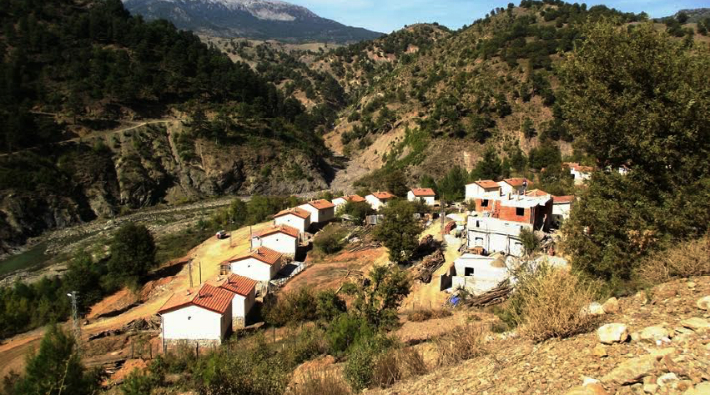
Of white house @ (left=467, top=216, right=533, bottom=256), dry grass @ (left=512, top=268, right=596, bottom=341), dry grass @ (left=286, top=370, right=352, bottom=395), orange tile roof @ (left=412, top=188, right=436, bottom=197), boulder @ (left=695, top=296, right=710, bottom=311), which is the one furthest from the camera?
orange tile roof @ (left=412, top=188, right=436, bottom=197)

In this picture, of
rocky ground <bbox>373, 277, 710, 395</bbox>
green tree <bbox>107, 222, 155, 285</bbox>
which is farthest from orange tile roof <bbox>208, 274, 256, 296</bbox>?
rocky ground <bbox>373, 277, 710, 395</bbox>

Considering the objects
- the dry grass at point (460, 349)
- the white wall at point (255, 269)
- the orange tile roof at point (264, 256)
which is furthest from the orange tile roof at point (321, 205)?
the dry grass at point (460, 349)

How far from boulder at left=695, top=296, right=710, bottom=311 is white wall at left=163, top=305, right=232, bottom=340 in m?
17.2

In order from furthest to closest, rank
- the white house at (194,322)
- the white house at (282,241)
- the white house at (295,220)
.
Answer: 1. the white house at (295,220)
2. the white house at (282,241)
3. the white house at (194,322)

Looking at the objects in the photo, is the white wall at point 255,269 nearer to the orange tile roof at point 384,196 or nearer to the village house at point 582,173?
the orange tile roof at point 384,196

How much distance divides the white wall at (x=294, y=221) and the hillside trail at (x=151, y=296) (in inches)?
117

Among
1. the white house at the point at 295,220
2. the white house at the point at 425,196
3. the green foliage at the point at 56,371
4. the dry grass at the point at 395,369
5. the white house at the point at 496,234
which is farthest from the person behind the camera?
the white house at the point at 425,196

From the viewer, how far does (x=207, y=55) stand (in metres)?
81.5

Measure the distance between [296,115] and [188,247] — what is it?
2148 inches

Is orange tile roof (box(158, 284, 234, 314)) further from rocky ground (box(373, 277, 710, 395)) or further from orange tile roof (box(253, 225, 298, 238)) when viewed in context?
rocky ground (box(373, 277, 710, 395))

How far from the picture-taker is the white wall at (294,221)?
111 ft

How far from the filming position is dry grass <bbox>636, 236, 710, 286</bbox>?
624 cm

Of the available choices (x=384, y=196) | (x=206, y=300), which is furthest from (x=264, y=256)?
(x=384, y=196)

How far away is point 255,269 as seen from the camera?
25.8m
